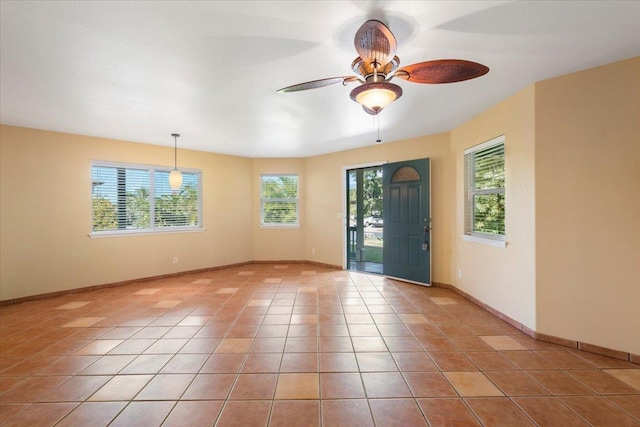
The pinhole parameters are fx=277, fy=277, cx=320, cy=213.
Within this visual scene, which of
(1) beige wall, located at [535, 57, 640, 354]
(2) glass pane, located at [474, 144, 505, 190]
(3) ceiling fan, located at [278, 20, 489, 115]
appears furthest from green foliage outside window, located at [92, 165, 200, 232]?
(1) beige wall, located at [535, 57, 640, 354]

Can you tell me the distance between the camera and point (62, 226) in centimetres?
418

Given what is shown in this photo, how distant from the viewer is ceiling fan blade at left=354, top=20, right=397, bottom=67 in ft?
5.16

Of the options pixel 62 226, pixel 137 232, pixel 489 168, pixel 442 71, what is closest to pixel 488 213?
pixel 489 168

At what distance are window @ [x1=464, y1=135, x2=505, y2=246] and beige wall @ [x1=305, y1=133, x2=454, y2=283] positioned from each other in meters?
0.39

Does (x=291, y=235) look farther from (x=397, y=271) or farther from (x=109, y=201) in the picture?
(x=109, y=201)

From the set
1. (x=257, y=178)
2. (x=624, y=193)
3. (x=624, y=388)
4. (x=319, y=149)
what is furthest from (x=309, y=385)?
(x=257, y=178)

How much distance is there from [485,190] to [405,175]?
1.42m

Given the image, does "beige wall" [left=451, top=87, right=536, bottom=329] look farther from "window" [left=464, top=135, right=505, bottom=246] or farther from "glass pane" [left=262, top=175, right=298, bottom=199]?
"glass pane" [left=262, top=175, right=298, bottom=199]

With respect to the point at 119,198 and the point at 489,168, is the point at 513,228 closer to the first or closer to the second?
the point at 489,168

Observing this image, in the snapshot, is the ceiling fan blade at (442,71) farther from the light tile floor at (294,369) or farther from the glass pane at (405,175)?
the glass pane at (405,175)

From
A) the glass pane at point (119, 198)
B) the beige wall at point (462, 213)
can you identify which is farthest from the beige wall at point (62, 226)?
the glass pane at point (119, 198)

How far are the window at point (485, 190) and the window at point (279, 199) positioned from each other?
3.67m

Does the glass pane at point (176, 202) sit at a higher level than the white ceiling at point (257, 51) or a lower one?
lower

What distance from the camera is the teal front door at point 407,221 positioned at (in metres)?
4.52
